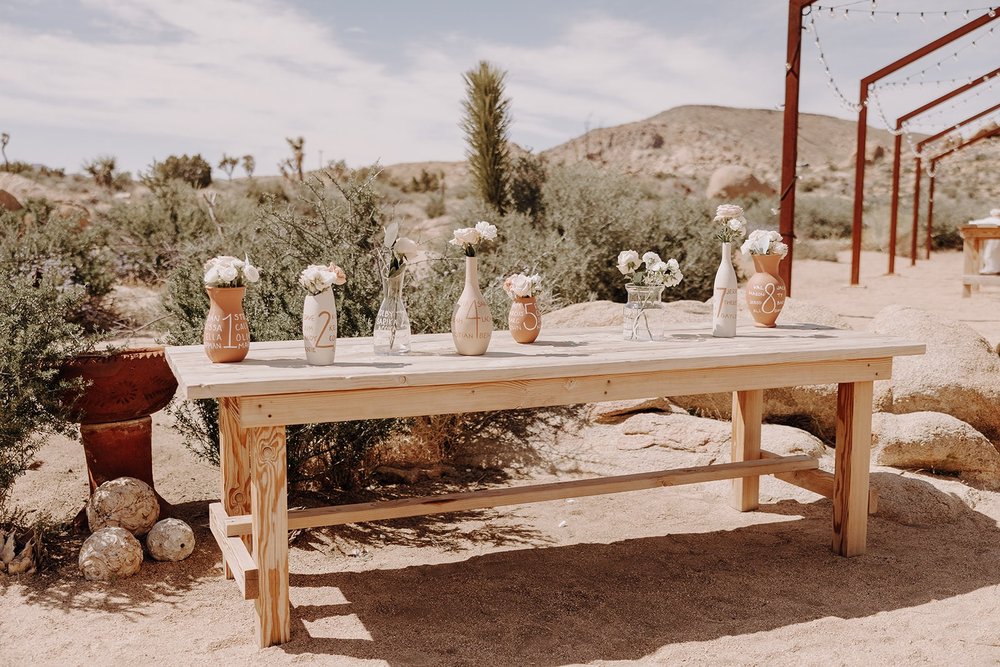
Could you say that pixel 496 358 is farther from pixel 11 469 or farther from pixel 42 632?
pixel 11 469

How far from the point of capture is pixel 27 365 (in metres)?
3.73

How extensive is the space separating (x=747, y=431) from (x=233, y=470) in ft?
8.18

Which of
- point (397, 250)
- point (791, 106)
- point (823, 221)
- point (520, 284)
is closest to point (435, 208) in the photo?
point (823, 221)

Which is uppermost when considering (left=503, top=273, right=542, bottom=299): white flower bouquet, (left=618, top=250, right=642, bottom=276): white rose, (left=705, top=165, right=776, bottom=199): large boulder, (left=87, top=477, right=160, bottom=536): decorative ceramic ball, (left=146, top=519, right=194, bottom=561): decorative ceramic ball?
(left=705, top=165, right=776, bottom=199): large boulder

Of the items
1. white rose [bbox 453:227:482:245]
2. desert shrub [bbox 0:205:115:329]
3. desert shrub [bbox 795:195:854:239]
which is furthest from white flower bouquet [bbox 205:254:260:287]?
desert shrub [bbox 795:195:854:239]

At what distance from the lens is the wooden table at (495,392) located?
2949 mm

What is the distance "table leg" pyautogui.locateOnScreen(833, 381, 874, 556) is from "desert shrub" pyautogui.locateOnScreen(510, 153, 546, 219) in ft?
26.0

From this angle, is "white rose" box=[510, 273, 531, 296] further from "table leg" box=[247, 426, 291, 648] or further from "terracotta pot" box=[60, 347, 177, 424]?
"terracotta pot" box=[60, 347, 177, 424]

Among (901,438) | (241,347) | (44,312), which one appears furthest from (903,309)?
(44,312)

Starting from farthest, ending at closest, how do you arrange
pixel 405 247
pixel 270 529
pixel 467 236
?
pixel 467 236, pixel 405 247, pixel 270 529

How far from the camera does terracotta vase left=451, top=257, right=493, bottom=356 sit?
3354mm

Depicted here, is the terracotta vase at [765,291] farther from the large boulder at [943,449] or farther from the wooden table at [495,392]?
the large boulder at [943,449]

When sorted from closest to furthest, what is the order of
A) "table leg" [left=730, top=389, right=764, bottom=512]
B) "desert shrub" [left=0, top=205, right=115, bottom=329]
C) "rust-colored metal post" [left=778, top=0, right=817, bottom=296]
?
"table leg" [left=730, top=389, right=764, bottom=512] → "desert shrub" [left=0, top=205, right=115, bottom=329] → "rust-colored metal post" [left=778, top=0, right=817, bottom=296]

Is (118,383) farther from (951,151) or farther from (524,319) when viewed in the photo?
(951,151)
